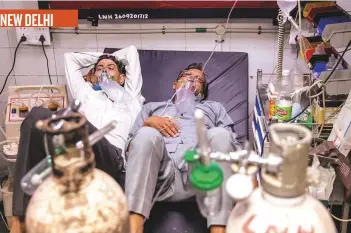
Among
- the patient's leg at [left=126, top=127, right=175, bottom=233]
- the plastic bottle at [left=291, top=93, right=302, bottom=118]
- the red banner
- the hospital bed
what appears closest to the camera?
the patient's leg at [left=126, top=127, right=175, bottom=233]

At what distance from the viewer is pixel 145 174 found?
1895 millimetres

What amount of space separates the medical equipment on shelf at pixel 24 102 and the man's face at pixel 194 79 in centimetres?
76

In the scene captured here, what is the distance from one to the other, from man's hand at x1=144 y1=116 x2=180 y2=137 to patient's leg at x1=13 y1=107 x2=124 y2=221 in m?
0.30

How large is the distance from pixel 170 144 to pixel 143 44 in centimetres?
100

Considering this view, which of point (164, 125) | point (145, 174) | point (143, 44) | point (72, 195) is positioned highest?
point (143, 44)

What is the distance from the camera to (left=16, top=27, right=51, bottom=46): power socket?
9.85ft

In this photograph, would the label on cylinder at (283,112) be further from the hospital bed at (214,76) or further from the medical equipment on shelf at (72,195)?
the medical equipment on shelf at (72,195)

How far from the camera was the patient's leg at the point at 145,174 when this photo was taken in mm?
1808

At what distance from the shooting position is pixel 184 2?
293 cm

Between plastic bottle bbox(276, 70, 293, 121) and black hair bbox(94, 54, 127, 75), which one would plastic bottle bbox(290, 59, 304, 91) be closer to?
plastic bottle bbox(276, 70, 293, 121)

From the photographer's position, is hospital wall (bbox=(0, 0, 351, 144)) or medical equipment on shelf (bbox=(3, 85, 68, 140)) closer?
medical equipment on shelf (bbox=(3, 85, 68, 140))

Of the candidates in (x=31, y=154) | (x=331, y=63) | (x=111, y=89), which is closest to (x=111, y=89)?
(x=111, y=89)

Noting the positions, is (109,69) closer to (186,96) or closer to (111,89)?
(111,89)

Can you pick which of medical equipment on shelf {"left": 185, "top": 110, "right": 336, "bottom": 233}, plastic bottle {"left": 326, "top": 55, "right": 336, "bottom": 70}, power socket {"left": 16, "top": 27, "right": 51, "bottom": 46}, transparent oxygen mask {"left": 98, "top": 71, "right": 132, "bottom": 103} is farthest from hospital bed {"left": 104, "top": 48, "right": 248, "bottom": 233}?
medical equipment on shelf {"left": 185, "top": 110, "right": 336, "bottom": 233}
